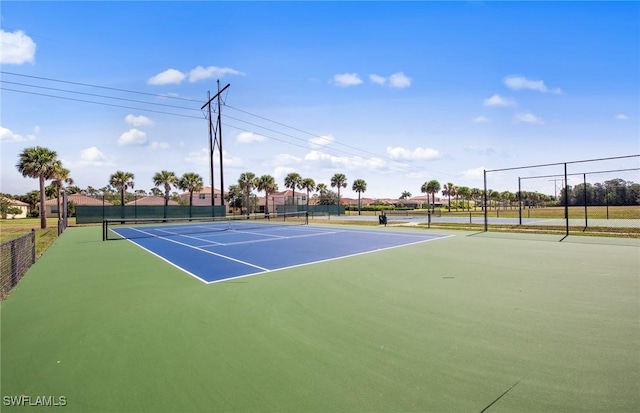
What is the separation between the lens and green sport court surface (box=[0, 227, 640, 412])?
9.16 ft

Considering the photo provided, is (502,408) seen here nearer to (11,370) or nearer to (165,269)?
(11,370)

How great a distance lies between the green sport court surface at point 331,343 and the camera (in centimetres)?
279

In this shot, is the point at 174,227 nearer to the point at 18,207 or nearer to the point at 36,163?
the point at 36,163

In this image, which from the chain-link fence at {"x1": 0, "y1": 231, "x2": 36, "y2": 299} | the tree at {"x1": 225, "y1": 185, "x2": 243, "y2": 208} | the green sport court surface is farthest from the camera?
the tree at {"x1": 225, "y1": 185, "x2": 243, "y2": 208}

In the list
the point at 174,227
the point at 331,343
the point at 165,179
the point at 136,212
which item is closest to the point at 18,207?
the point at 165,179

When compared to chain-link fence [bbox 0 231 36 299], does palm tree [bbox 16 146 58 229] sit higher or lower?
higher

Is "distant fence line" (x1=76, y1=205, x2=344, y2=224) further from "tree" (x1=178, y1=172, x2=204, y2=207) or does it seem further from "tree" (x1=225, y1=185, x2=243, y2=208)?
"tree" (x1=225, y1=185, x2=243, y2=208)

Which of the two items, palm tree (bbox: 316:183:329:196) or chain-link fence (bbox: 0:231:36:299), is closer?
chain-link fence (bbox: 0:231:36:299)

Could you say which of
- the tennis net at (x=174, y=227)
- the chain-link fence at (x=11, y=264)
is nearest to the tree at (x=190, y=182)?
the tennis net at (x=174, y=227)

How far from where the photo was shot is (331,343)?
3865mm

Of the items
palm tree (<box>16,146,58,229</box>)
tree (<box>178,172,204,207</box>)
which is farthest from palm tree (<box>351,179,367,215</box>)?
palm tree (<box>16,146,58,229</box>)

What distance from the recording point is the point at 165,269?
882cm

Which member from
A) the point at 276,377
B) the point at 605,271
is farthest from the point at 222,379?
the point at 605,271

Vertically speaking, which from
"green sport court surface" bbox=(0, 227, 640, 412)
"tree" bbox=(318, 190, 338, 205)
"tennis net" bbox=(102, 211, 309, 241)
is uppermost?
"tree" bbox=(318, 190, 338, 205)
